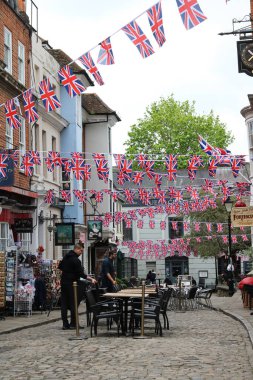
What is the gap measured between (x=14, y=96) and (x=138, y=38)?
44.8 ft

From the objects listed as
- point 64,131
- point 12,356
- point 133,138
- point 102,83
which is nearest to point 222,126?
point 133,138

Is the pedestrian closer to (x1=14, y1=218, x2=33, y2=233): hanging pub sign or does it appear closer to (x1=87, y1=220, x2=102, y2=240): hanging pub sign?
(x1=14, y1=218, x2=33, y2=233): hanging pub sign

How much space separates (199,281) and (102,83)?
172 ft

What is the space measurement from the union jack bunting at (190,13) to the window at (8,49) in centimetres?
1450

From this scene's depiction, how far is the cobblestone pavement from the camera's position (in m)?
9.48

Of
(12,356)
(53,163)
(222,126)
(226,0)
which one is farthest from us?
(222,126)

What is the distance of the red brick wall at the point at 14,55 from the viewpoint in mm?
26188

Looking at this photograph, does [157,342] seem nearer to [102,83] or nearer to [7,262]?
[102,83]

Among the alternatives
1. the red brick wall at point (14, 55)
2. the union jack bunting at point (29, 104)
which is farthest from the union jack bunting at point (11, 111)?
the red brick wall at point (14, 55)

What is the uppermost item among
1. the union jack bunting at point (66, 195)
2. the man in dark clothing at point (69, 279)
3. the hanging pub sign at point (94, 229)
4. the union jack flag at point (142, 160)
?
the union jack flag at point (142, 160)

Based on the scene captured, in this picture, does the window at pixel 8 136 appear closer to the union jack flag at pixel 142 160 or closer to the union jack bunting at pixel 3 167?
the union jack bunting at pixel 3 167

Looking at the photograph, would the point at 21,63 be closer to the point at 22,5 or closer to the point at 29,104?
the point at 22,5

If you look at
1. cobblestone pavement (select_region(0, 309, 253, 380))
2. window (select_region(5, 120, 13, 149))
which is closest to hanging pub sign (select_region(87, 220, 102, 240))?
window (select_region(5, 120, 13, 149))

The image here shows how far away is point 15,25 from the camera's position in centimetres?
2836
